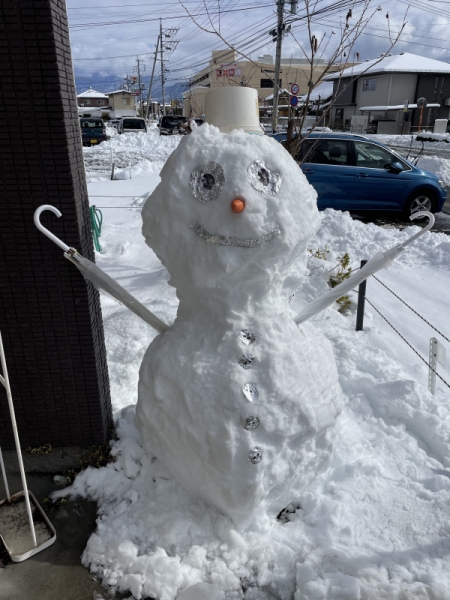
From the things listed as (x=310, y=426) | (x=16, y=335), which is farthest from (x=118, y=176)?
(x=310, y=426)

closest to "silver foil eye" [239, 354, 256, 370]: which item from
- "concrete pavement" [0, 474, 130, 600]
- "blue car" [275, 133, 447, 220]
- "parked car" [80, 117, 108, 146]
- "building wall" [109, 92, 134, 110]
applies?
"concrete pavement" [0, 474, 130, 600]

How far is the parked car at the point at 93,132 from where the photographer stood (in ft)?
80.0

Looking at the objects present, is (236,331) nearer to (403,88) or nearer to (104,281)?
(104,281)

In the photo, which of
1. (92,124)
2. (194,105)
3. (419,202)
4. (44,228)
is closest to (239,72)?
(419,202)

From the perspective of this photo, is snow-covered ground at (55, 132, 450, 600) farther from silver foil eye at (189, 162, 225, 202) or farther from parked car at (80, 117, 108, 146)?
parked car at (80, 117, 108, 146)

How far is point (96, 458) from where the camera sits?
3.20m

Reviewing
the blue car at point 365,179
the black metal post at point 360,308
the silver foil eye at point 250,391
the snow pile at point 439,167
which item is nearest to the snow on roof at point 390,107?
the snow pile at point 439,167

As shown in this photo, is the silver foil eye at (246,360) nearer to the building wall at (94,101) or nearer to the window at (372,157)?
the window at (372,157)

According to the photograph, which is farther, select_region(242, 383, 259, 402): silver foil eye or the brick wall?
the brick wall

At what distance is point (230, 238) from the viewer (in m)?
2.14

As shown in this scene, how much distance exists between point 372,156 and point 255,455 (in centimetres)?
854

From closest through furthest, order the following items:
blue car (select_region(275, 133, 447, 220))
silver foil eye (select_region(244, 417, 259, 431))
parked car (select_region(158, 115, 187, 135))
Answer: silver foil eye (select_region(244, 417, 259, 431)) < blue car (select_region(275, 133, 447, 220)) < parked car (select_region(158, 115, 187, 135))

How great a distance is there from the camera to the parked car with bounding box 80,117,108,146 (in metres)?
24.4

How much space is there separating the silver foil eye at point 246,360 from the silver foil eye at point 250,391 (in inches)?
3.5
